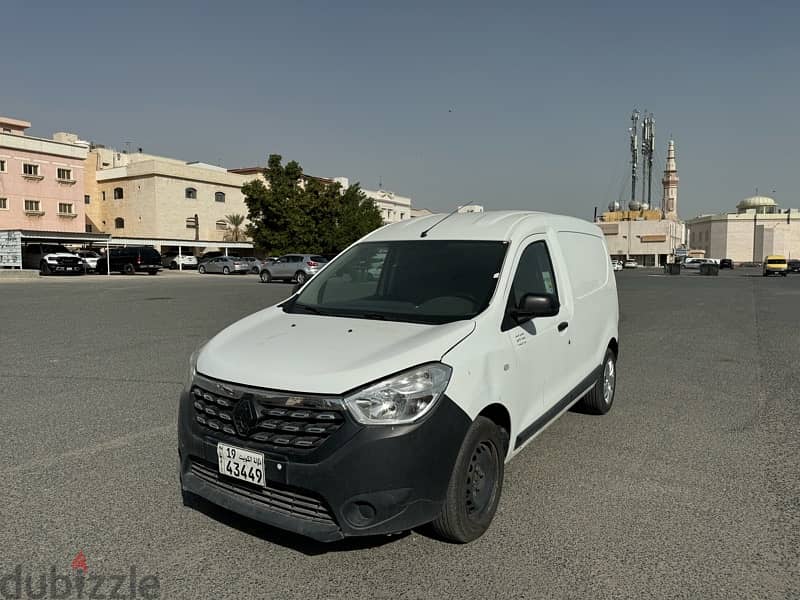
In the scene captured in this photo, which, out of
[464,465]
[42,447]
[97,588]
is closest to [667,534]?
[464,465]

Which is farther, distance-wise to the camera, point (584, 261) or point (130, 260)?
point (130, 260)

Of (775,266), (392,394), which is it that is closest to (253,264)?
(775,266)

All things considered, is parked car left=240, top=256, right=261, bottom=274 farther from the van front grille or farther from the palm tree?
the van front grille

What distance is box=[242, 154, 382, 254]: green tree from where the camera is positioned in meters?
50.9

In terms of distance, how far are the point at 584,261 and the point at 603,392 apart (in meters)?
1.35

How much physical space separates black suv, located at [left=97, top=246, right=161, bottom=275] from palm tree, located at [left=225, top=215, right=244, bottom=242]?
25.9 meters

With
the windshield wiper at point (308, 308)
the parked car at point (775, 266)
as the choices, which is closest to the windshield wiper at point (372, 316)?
the windshield wiper at point (308, 308)

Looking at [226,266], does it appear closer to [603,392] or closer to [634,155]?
[603,392]

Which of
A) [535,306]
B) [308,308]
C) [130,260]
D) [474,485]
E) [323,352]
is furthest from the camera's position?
[130,260]

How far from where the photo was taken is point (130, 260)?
4194 cm

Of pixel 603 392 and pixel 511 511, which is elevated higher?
pixel 603 392

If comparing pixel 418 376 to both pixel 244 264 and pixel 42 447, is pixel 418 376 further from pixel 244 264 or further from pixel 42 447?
pixel 244 264

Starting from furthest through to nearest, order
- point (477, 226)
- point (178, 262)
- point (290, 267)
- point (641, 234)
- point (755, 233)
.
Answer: point (755, 233), point (641, 234), point (178, 262), point (290, 267), point (477, 226)

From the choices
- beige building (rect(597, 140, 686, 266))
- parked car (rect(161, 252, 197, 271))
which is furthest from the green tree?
beige building (rect(597, 140, 686, 266))
